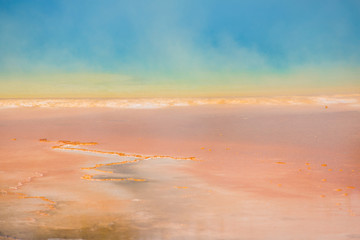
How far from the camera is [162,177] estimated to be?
26.9 ft

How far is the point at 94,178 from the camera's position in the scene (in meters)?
8.08

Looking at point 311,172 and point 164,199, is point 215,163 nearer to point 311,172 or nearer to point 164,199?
point 311,172

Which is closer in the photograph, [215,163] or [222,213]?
[222,213]

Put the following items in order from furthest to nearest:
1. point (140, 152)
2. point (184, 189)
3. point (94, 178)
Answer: point (140, 152) → point (94, 178) → point (184, 189)

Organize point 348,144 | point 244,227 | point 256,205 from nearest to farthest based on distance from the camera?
point 244,227
point 256,205
point 348,144

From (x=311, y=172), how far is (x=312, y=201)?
2.41 meters

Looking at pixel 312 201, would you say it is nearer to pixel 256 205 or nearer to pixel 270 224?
pixel 256 205

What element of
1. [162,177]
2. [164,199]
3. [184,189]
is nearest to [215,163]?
[162,177]

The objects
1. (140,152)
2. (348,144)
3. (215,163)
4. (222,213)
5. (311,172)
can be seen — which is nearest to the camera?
(222,213)

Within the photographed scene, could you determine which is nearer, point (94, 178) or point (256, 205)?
point (256, 205)

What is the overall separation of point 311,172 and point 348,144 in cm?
501

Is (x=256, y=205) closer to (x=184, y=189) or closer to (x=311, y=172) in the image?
(x=184, y=189)

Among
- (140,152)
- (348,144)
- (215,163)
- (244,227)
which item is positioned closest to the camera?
(244,227)

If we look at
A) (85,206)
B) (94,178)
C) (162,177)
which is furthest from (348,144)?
(85,206)
